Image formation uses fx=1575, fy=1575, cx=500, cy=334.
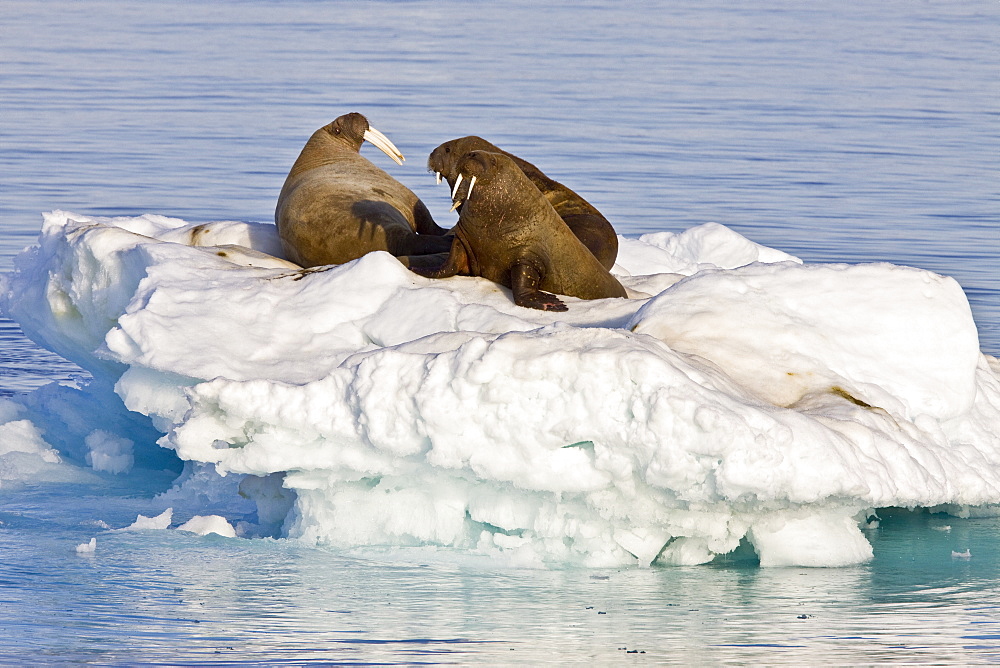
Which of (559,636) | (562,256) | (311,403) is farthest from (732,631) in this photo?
(562,256)

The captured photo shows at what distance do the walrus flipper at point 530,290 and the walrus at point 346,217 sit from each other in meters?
1.16

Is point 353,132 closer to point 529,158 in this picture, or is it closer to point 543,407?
point 543,407

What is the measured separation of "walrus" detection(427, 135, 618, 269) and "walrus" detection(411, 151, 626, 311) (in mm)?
216

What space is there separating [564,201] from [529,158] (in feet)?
32.9

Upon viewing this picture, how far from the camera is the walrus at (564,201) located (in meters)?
9.10

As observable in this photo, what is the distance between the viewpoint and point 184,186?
18641 millimetres

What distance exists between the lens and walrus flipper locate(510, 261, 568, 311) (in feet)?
26.5

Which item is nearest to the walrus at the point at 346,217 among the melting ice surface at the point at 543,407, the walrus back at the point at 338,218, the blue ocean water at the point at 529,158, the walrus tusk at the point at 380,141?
the walrus back at the point at 338,218

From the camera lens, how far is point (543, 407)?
6.28 m

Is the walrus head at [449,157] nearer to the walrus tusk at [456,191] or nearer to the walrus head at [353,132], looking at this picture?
the walrus tusk at [456,191]

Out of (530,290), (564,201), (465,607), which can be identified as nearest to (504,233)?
(530,290)

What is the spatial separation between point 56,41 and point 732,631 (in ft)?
103

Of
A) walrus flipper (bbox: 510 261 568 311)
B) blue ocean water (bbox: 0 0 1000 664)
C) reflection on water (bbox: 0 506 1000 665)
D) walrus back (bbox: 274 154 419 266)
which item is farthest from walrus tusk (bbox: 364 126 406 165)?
reflection on water (bbox: 0 506 1000 665)

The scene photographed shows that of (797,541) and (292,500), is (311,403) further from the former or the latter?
(797,541)
